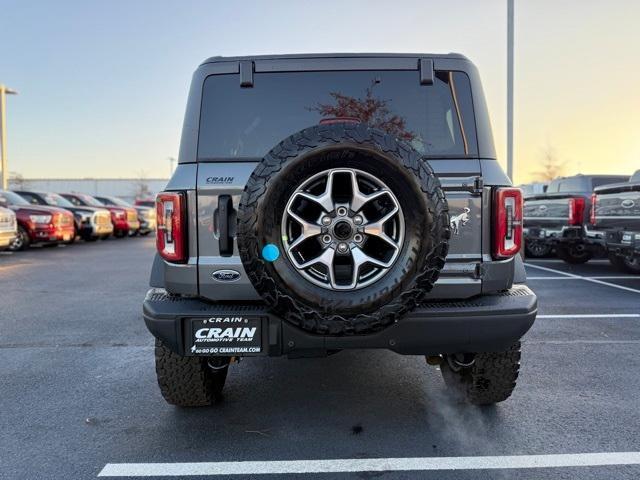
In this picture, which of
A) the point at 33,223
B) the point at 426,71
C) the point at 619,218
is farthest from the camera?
the point at 33,223

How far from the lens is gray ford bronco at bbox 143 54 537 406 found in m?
2.42

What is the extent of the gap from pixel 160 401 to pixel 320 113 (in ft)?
7.23

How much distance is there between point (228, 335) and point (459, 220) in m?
1.35

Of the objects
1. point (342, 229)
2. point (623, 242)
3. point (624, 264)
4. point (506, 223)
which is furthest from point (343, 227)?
point (624, 264)

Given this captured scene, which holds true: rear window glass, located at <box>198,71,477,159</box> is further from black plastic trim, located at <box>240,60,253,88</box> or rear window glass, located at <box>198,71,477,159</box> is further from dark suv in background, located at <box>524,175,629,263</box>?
dark suv in background, located at <box>524,175,629,263</box>

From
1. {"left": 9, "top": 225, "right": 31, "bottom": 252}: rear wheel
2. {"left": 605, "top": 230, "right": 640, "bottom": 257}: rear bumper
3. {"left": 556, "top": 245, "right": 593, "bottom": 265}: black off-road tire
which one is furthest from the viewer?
{"left": 9, "top": 225, "right": 31, "bottom": 252}: rear wheel

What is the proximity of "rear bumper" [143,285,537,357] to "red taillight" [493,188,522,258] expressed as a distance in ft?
0.89

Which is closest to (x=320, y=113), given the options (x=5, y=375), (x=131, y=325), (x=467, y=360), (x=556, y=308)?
(x=467, y=360)

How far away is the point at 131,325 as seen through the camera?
564cm

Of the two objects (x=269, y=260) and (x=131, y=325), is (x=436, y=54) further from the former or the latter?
(x=131, y=325)

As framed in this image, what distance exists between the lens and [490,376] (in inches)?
125

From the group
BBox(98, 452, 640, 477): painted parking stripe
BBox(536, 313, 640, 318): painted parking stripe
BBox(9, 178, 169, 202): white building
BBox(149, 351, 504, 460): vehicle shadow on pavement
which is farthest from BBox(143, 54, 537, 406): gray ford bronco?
BBox(9, 178, 169, 202): white building

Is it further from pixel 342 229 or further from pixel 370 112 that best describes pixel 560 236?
pixel 342 229

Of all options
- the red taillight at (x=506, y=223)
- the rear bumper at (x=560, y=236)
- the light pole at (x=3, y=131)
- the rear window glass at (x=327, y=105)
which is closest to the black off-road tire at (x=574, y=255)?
the rear bumper at (x=560, y=236)
